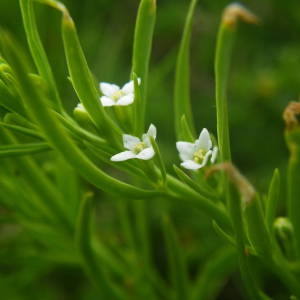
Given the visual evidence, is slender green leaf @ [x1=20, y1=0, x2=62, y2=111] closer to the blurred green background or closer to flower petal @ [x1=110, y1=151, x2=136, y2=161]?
flower petal @ [x1=110, y1=151, x2=136, y2=161]

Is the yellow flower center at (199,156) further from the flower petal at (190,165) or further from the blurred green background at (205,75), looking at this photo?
the blurred green background at (205,75)

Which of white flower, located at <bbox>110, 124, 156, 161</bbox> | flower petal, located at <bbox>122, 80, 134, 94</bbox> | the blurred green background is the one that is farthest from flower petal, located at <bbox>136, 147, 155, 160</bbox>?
the blurred green background

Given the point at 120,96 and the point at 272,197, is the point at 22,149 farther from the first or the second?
the point at 272,197

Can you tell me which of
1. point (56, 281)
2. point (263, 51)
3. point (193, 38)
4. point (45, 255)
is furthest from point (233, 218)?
point (193, 38)

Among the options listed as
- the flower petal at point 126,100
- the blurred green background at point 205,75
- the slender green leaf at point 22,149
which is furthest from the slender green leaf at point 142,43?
the blurred green background at point 205,75

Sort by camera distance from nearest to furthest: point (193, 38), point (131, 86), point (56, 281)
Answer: point (131, 86)
point (56, 281)
point (193, 38)

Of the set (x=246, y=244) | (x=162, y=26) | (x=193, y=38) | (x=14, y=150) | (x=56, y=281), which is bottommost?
(x=56, y=281)

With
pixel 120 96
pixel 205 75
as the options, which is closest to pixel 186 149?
pixel 120 96

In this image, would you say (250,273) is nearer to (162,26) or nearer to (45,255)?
(45,255)
